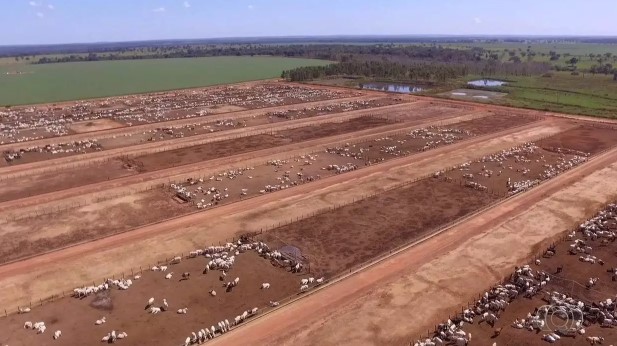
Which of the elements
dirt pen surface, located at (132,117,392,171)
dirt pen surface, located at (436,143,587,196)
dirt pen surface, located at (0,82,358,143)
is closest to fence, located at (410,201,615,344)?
dirt pen surface, located at (436,143,587,196)

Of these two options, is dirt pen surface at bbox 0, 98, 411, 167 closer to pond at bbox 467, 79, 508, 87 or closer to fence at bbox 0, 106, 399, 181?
fence at bbox 0, 106, 399, 181

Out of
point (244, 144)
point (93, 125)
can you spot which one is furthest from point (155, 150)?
point (93, 125)

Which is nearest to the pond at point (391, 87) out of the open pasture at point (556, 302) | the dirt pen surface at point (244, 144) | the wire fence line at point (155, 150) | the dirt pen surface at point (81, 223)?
the wire fence line at point (155, 150)

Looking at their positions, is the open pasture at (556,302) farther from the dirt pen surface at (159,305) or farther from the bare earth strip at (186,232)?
the bare earth strip at (186,232)

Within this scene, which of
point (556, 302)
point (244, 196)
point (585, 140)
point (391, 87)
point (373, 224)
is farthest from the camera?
point (391, 87)

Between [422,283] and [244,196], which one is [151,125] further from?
[422,283]
